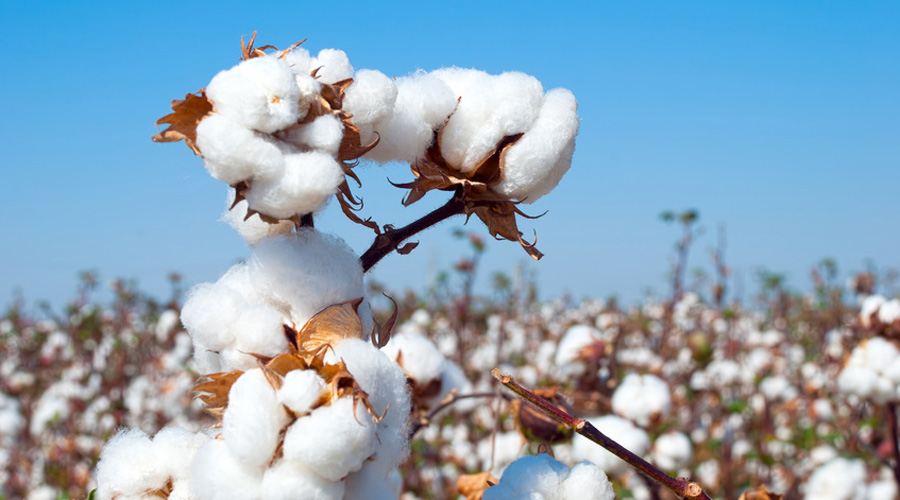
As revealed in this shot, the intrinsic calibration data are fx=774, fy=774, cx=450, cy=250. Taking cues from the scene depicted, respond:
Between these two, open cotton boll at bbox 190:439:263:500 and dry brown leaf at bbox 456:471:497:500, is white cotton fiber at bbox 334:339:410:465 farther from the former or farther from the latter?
dry brown leaf at bbox 456:471:497:500

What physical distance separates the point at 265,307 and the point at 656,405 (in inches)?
76.5

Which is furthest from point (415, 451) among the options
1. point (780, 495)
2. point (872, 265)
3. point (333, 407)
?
point (872, 265)

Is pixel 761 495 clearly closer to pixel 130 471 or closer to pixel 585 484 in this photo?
pixel 585 484

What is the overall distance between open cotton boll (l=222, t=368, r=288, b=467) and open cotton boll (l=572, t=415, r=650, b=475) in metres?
1.66

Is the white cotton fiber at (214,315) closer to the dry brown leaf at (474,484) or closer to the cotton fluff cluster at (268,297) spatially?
the cotton fluff cluster at (268,297)

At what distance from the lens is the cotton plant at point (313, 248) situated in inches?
27.8

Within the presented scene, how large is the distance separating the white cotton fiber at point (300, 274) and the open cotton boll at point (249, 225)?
0.04 m


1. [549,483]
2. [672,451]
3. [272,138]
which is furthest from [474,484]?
[672,451]

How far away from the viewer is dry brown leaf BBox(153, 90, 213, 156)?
757 mm

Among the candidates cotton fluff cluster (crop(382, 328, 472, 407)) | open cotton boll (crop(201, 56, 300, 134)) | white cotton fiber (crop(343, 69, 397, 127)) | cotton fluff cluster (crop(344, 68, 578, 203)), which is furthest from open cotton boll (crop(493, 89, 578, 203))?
cotton fluff cluster (crop(382, 328, 472, 407))

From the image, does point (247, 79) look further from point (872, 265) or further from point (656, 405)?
point (872, 265)

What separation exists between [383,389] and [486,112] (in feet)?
1.11

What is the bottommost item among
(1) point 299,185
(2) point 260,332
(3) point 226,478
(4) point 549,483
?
(4) point 549,483

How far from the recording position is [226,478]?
706 millimetres
